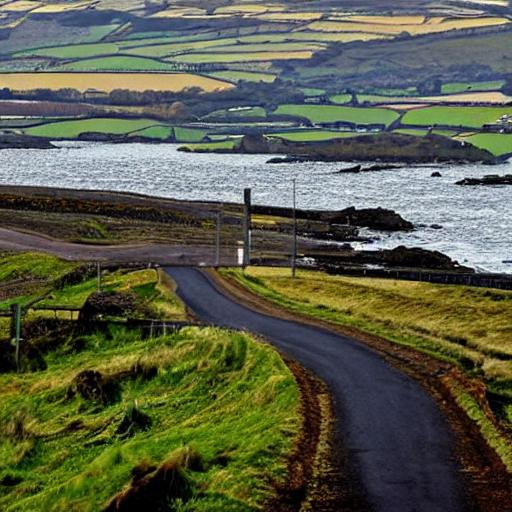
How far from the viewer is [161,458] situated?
63.9ft

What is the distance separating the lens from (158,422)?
2327 centimetres

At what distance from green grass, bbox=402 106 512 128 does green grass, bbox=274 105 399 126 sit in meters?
4.13

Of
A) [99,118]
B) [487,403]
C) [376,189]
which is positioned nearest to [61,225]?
[376,189]

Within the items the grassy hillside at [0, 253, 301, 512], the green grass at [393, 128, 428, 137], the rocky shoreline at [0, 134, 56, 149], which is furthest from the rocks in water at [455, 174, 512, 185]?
the grassy hillside at [0, 253, 301, 512]

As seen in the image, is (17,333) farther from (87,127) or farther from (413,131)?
(87,127)

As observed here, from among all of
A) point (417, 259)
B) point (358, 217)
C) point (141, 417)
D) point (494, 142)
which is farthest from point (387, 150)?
point (141, 417)

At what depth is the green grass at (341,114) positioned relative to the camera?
183000 millimetres

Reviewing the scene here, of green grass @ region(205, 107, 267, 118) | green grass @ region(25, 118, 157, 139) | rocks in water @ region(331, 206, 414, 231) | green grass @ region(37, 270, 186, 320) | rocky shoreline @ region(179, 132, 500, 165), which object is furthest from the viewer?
green grass @ region(205, 107, 267, 118)

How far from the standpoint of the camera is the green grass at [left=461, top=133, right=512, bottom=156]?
153 metres

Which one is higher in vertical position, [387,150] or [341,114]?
[341,114]

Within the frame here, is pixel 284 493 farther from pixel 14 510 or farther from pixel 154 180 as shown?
pixel 154 180

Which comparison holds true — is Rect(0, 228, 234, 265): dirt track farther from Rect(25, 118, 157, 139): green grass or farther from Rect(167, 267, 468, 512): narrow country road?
Rect(25, 118, 157, 139): green grass

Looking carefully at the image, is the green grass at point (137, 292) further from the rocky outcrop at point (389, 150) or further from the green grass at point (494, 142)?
the green grass at point (494, 142)

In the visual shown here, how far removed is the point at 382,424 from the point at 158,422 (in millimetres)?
5006
